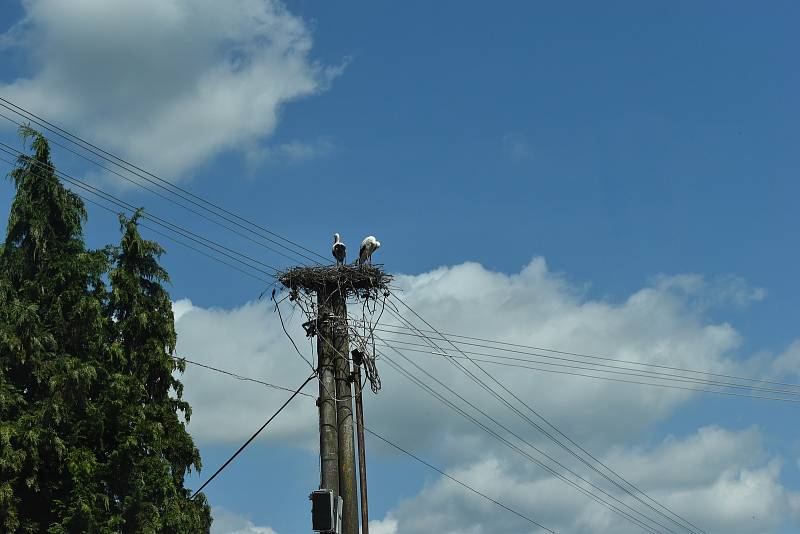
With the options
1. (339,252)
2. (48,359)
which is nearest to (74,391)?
(48,359)

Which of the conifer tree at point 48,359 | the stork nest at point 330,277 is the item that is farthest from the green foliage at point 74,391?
the stork nest at point 330,277

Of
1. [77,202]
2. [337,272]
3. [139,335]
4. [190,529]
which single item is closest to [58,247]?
[77,202]

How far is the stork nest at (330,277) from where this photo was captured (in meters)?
19.1

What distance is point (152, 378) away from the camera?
28219 millimetres

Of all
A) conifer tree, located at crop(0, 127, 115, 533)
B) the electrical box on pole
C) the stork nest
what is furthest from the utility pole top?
conifer tree, located at crop(0, 127, 115, 533)

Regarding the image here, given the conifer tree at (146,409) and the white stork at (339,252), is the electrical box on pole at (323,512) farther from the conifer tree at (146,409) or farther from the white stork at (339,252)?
the conifer tree at (146,409)

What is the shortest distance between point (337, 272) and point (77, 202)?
1011 cm

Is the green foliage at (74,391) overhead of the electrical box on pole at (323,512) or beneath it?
overhead

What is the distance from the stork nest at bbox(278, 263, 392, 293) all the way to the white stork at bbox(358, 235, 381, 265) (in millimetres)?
215

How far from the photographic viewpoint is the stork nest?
62.5 feet

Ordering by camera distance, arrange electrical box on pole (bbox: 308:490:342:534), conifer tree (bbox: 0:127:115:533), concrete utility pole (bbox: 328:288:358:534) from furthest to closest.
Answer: conifer tree (bbox: 0:127:115:533), concrete utility pole (bbox: 328:288:358:534), electrical box on pole (bbox: 308:490:342:534)

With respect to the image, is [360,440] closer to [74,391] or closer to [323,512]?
[323,512]

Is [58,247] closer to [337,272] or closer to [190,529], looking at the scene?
[190,529]

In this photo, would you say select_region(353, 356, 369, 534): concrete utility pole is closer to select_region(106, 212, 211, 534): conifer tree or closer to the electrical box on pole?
the electrical box on pole
